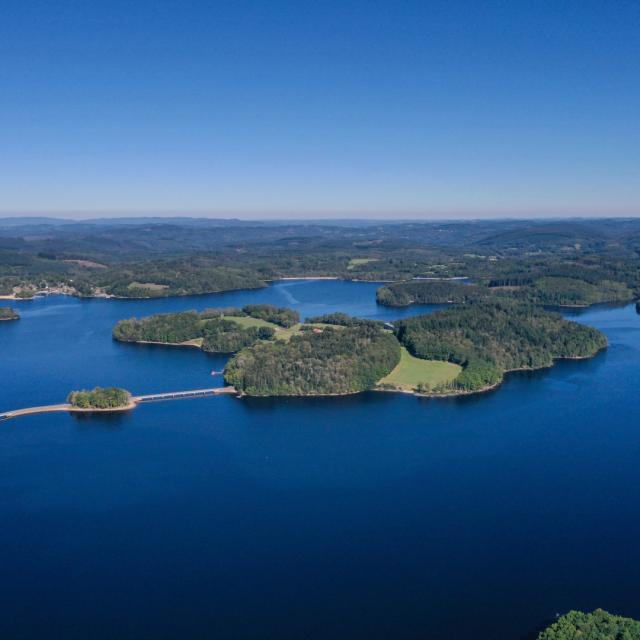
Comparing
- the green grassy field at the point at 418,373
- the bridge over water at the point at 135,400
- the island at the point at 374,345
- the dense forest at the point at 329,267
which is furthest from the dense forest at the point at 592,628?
the dense forest at the point at 329,267

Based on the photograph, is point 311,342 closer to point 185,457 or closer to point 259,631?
point 185,457

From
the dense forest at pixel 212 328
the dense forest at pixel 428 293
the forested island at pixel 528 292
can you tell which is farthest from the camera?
the dense forest at pixel 428 293

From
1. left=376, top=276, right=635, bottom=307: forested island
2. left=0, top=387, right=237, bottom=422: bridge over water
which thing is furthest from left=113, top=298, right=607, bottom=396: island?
left=376, top=276, right=635, bottom=307: forested island

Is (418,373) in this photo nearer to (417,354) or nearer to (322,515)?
(417,354)

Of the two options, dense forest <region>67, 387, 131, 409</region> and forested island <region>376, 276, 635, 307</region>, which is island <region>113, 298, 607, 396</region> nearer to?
dense forest <region>67, 387, 131, 409</region>

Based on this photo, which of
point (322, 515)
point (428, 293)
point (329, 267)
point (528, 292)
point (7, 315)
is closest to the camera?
point (322, 515)

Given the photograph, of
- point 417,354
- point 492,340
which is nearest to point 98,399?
point 417,354

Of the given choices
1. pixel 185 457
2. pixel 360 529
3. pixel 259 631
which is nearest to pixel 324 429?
pixel 185 457

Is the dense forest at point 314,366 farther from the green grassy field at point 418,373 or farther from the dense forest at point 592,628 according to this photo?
the dense forest at point 592,628
